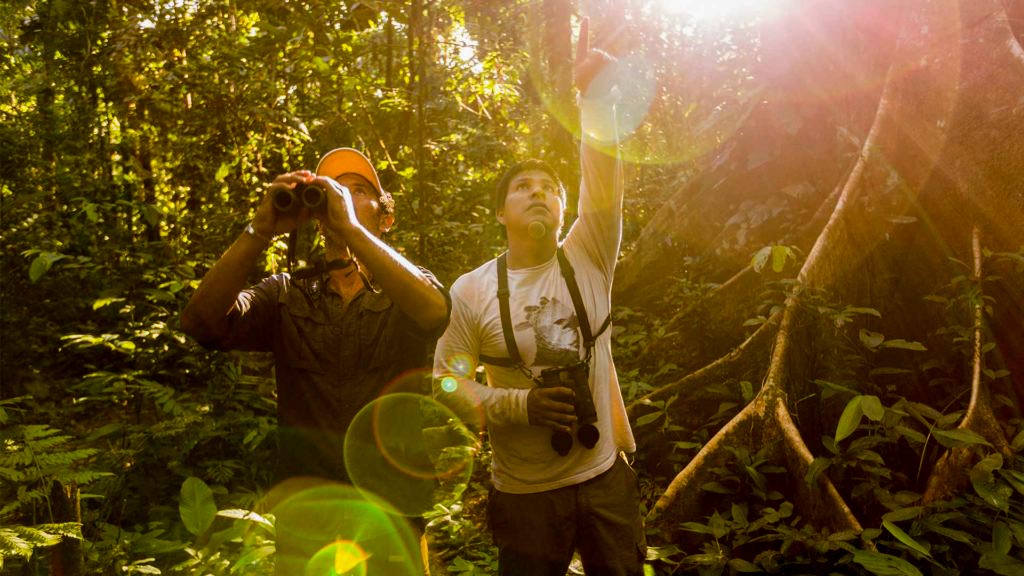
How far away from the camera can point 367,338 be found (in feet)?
7.63

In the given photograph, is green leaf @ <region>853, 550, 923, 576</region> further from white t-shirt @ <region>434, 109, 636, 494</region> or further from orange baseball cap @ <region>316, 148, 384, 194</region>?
orange baseball cap @ <region>316, 148, 384, 194</region>

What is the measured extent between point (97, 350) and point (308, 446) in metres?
8.49

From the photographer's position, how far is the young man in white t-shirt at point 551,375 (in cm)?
242

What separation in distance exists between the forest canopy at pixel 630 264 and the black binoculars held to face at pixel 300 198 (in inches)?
8.8

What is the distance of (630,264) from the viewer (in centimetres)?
736

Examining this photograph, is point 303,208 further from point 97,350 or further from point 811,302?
point 97,350

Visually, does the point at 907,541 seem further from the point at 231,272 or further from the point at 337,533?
the point at 231,272

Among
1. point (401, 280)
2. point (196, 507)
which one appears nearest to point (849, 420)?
point (401, 280)

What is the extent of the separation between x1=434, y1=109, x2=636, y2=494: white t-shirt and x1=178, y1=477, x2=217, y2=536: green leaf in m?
1.07

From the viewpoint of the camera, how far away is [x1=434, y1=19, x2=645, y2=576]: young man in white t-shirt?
2.42 metres

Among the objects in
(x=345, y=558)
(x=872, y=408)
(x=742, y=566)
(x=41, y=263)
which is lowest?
(x=742, y=566)

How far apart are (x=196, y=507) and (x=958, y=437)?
328 cm

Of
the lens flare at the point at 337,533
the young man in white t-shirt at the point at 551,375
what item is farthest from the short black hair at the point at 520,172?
the lens flare at the point at 337,533

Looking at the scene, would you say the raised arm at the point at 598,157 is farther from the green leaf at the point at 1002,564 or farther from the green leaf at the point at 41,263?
the green leaf at the point at 41,263
